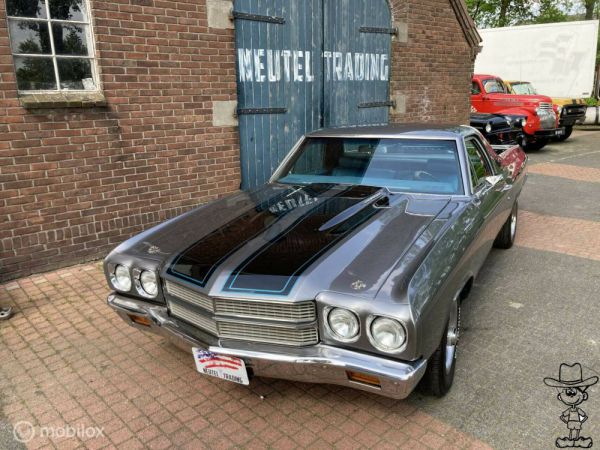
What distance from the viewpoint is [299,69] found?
6.81 meters

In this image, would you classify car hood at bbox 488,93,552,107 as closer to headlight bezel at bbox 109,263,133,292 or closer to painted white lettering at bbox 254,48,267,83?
painted white lettering at bbox 254,48,267,83

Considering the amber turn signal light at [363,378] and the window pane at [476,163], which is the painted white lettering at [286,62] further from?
the amber turn signal light at [363,378]

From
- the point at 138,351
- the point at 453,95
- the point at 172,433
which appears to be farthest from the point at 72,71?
the point at 453,95

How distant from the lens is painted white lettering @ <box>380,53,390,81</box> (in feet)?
26.9

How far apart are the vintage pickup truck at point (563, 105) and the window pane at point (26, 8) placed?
1386cm

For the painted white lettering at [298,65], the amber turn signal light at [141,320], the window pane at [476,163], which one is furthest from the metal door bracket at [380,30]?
the amber turn signal light at [141,320]

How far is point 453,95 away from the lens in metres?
9.91

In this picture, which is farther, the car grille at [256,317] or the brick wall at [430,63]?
the brick wall at [430,63]

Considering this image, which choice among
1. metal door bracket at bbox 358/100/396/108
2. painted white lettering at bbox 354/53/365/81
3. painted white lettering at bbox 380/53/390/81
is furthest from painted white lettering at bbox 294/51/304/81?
painted white lettering at bbox 380/53/390/81

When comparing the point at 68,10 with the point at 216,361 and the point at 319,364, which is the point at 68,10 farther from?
the point at 319,364

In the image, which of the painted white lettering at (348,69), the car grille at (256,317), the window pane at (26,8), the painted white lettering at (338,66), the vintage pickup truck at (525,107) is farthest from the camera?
the vintage pickup truck at (525,107)

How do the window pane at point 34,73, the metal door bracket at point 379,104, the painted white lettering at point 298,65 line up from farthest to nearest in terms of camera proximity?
the metal door bracket at point 379,104 → the painted white lettering at point 298,65 → the window pane at point 34,73

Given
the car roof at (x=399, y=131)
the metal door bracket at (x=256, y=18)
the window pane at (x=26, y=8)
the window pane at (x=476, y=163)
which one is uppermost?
the metal door bracket at (x=256, y=18)

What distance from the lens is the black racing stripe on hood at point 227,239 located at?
269cm
